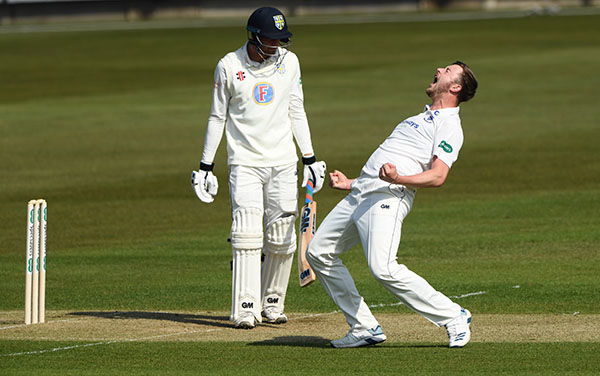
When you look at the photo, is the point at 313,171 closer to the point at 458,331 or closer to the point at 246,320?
the point at 246,320

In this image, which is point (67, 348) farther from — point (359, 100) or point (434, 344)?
point (359, 100)

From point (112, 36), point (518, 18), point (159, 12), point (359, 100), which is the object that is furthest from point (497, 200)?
point (159, 12)

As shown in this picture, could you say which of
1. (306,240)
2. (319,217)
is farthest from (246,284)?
(319,217)

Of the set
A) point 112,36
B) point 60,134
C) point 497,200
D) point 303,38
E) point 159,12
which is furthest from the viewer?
point 159,12

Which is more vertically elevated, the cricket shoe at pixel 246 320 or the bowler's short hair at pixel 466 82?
the bowler's short hair at pixel 466 82

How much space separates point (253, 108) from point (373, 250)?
6.36 feet

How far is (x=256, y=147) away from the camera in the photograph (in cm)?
930

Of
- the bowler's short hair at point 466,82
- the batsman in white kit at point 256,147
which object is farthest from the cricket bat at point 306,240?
the bowler's short hair at point 466,82

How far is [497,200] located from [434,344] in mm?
8338

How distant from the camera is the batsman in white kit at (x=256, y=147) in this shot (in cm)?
928

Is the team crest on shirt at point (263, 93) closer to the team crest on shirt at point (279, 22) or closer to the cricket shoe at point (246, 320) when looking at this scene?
the team crest on shirt at point (279, 22)

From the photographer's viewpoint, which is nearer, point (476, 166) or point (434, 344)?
point (434, 344)

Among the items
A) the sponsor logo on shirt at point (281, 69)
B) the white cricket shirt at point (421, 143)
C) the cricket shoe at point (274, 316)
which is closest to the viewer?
the white cricket shirt at point (421, 143)

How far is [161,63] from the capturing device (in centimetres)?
4238
